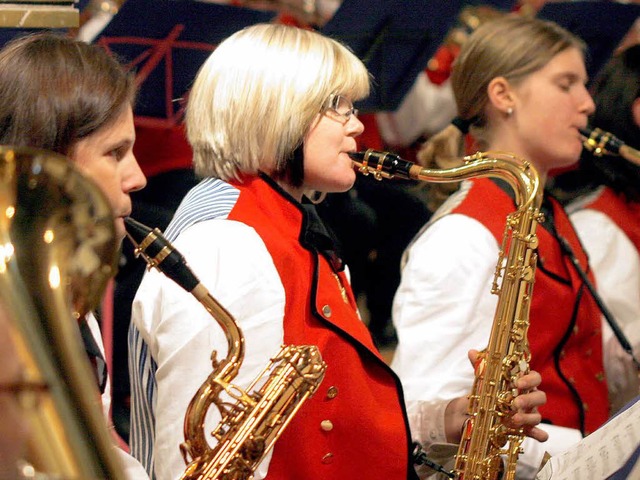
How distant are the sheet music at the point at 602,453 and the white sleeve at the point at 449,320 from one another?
2.16ft

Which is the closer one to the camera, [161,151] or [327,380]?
[327,380]

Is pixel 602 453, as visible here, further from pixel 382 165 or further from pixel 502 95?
pixel 502 95

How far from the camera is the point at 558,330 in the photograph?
2.59m

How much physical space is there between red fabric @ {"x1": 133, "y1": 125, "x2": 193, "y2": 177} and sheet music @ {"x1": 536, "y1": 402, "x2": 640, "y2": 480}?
2189mm

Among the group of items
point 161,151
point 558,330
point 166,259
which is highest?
point 166,259

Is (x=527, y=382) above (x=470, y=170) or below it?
below

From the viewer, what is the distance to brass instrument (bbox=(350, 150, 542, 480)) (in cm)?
211

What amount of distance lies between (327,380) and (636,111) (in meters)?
1.94

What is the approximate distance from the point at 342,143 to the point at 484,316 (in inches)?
24.7

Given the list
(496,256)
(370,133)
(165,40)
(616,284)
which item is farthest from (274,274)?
(370,133)

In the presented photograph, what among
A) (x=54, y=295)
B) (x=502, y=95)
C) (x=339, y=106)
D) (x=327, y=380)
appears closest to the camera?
(x=54, y=295)

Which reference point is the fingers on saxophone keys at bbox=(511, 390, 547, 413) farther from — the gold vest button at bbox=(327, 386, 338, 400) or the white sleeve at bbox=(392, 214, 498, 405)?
the gold vest button at bbox=(327, 386, 338, 400)

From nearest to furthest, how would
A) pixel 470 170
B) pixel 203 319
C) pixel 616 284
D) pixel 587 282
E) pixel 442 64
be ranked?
1. pixel 203 319
2. pixel 470 170
3. pixel 587 282
4. pixel 616 284
5. pixel 442 64

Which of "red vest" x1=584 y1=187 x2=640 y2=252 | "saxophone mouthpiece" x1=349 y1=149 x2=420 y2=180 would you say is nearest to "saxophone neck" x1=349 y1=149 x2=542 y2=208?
"saxophone mouthpiece" x1=349 y1=149 x2=420 y2=180
